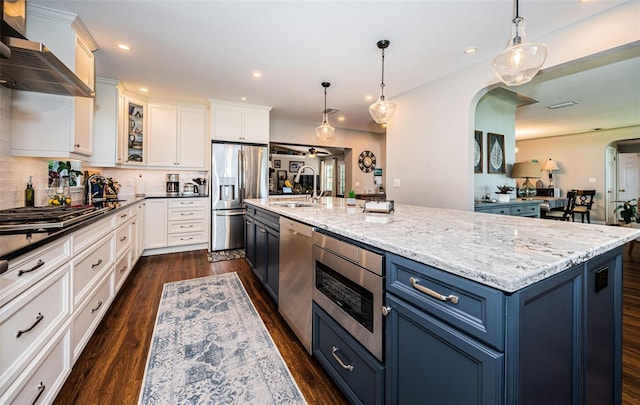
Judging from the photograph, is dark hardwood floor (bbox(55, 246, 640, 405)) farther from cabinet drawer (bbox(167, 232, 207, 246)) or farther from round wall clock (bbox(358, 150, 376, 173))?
round wall clock (bbox(358, 150, 376, 173))

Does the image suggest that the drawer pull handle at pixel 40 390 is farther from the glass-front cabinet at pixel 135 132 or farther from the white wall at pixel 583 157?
the white wall at pixel 583 157

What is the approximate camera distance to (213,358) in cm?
170

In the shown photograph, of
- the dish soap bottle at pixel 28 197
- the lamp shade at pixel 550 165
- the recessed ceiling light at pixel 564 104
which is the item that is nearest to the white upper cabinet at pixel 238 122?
the dish soap bottle at pixel 28 197

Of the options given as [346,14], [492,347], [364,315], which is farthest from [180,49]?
[492,347]

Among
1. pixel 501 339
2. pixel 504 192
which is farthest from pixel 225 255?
pixel 504 192

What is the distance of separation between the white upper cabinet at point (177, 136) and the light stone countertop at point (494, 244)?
145 inches

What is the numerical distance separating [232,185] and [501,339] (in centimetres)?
423

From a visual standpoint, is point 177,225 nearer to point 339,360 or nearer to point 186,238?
point 186,238

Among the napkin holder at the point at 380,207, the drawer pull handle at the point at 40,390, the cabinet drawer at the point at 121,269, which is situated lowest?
the drawer pull handle at the point at 40,390

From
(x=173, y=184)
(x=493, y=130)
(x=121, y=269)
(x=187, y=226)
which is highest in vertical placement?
(x=493, y=130)

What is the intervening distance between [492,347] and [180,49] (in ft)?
11.2

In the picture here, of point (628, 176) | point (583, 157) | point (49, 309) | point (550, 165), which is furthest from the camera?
point (550, 165)

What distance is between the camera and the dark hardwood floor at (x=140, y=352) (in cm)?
142

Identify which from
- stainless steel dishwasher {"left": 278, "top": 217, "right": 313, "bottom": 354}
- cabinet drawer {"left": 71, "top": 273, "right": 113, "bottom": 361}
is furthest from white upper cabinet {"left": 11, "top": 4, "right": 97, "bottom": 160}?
stainless steel dishwasher {"left": 278, "top": 217, "right": 313, "bottom": 354}
